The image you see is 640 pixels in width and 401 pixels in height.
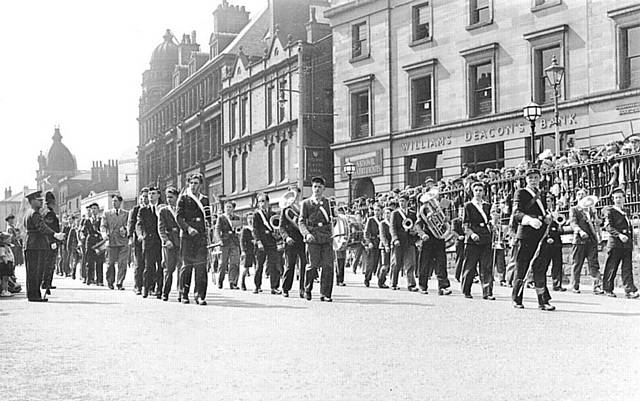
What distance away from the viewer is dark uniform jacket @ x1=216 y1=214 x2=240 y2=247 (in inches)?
789

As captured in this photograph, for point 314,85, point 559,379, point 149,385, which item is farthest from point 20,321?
point 314,85

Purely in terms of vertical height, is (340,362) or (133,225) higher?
(133,225)

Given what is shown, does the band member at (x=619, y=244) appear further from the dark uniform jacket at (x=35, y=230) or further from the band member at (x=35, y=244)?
the dark uniform jacket at (x=35, y=230)

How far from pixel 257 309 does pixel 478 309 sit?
10.7 feet

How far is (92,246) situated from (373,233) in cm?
688

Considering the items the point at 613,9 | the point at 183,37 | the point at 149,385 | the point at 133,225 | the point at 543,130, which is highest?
the point at 183,37

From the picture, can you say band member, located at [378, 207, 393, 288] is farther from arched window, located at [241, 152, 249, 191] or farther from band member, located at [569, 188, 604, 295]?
arched window, located at [241, 152, 249, 191]

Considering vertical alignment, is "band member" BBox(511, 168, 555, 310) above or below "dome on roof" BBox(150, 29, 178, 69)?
below

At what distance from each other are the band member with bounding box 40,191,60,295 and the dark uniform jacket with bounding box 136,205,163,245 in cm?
149

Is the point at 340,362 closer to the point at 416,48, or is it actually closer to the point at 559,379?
the point at 559,379

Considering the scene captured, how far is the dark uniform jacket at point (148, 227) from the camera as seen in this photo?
670 inches

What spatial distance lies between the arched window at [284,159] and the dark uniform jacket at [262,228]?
1294 inches

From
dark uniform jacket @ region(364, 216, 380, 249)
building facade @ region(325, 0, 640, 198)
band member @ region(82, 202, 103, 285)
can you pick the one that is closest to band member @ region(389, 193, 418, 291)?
dark uniform jacket @ region(364, 216, 380, 249)

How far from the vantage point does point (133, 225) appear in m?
18.1
